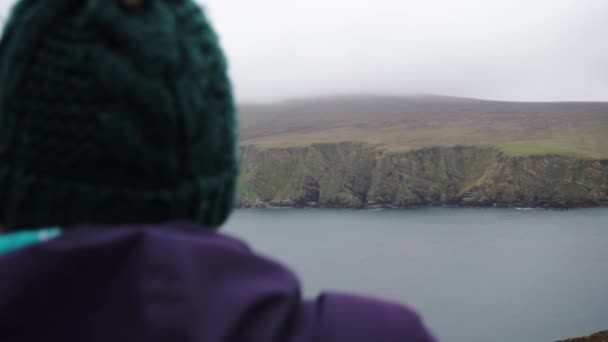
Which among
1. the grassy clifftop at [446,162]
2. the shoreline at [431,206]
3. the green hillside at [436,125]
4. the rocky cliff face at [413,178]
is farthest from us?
the green hillside at [436,125]

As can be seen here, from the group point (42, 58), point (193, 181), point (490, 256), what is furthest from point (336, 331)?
point (490, 256)

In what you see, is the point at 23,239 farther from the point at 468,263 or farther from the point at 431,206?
the point at 431,206

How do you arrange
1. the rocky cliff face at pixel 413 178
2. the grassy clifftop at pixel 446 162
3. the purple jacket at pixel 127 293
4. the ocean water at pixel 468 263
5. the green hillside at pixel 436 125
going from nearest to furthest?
the purple jacket at pixel 127 293, the ocean water at pixel 468 263, the rocky cliff face at pixel 413 178, the grassy clifftop at pixel 446 162, the green hillside at pixel 436 125

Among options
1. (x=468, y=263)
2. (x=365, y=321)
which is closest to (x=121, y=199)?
(x=365, y=321)

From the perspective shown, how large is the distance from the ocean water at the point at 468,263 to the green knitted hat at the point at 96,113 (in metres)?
21.3

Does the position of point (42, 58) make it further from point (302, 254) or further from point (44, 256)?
point (302, 254)

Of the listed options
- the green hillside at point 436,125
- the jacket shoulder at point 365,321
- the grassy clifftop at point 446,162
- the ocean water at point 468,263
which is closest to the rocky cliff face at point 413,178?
the grassy clifftop at point 446,162

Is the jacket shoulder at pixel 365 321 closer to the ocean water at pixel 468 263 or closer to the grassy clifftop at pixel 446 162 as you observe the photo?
the ocean water at pixel 468 263

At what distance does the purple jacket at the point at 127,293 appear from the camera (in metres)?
0.48

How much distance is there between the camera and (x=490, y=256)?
27.5m

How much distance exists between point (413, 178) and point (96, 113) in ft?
136

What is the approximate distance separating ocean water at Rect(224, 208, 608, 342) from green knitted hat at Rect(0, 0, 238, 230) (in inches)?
838

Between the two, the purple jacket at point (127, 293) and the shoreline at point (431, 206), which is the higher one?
the purple jacket at point (127, 293)

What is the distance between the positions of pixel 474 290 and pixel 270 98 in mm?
53038
